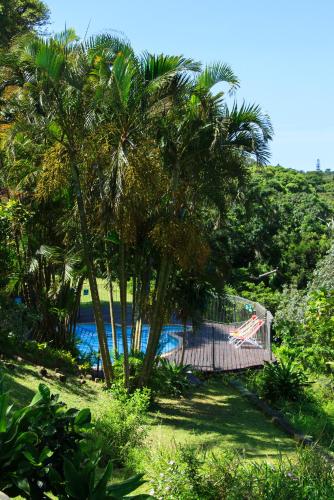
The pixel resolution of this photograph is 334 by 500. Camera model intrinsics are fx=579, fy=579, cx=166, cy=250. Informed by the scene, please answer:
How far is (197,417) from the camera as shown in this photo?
10.6 m

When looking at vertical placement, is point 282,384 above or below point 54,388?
below

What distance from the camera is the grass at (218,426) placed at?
8.45m

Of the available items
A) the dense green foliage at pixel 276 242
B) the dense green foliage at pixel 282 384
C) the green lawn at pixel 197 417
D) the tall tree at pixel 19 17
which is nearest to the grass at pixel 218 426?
the green lawn at pixel 197 417

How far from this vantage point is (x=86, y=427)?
4422 mm

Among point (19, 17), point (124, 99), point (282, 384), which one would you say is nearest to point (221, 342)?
point (282, 384)

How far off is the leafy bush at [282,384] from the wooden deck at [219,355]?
2088 mm

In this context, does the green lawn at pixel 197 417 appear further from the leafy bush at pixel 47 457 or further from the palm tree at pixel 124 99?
the leafy bush at pixel 47 457

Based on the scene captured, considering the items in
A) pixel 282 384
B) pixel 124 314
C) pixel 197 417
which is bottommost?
pixel 197 417

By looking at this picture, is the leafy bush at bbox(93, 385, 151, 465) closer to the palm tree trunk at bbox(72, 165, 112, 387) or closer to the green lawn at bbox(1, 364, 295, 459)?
the green lawn at bbox(1, 364, 295, 459)

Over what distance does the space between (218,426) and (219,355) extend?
7.11 metres

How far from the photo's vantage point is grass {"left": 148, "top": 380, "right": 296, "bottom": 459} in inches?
332

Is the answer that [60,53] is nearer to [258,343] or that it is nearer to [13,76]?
[13,76]

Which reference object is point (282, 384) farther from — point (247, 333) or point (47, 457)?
point (47, 457)

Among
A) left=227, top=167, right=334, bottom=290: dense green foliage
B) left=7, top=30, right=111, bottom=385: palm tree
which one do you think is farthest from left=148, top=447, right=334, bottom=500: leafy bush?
left=227, top=167, right=334, bottom=290: dense green foliage
